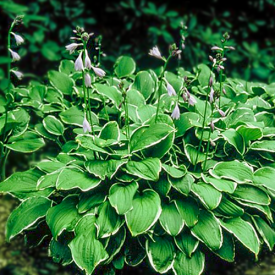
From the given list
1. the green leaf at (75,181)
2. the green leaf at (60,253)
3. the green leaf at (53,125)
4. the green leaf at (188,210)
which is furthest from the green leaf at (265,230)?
the green leaf at (53,125)

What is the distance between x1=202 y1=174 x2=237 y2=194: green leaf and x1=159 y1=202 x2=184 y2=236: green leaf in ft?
0.82

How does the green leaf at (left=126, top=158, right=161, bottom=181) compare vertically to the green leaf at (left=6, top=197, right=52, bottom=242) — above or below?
above

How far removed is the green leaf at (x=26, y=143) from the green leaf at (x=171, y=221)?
990mm

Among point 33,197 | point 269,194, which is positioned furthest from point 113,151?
point 269,194

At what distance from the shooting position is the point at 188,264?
2.20 metres

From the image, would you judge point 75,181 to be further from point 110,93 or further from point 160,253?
point 110,93

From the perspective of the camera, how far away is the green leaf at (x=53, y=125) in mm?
2758

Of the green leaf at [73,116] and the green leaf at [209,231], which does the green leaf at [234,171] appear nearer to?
the green leaf at [209,231]

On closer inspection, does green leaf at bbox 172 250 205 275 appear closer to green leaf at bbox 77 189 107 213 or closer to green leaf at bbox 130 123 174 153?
green leaf at bbox 77 189 107 213

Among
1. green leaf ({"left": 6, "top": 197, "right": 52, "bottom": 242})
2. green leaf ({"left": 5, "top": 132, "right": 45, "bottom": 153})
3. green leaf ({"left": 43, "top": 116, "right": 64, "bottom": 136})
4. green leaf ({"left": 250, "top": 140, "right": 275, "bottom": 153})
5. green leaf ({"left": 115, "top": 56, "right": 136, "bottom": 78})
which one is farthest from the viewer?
green leaf ({"left": 115, "top": 56, "right": 136, "bottom": 78})

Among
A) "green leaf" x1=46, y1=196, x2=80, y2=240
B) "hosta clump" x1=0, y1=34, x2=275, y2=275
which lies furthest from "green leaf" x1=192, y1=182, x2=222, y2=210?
"green leaf" x1=46, y1=196, x2=80, y2=240

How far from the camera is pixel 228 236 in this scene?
2.28m

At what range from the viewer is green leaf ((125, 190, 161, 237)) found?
207 cm

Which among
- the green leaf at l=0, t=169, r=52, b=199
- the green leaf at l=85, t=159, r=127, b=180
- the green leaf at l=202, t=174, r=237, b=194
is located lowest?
→ the green leaf at l=0, t=169, r=52, b=199
